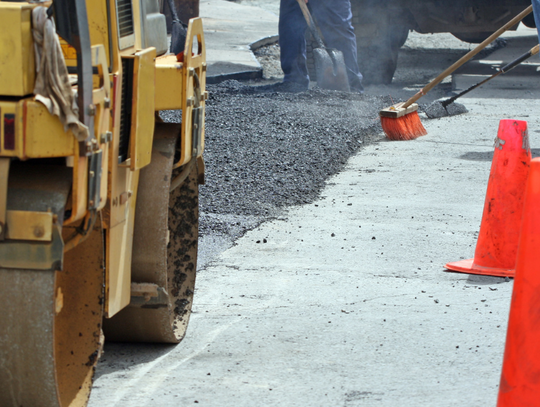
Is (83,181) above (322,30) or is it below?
below

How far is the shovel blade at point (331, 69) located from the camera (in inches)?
414

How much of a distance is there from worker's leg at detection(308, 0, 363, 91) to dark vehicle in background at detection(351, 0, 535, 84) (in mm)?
889

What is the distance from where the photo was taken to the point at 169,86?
289 centimetres

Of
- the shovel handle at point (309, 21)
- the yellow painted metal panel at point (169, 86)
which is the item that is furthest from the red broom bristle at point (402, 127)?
the yellow painted metal panel at point (169, 86)

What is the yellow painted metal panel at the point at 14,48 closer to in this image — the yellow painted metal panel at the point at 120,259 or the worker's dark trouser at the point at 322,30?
the yellow painted metal panel at the point at 120,259

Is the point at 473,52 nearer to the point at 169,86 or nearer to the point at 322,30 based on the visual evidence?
the point at 322,30

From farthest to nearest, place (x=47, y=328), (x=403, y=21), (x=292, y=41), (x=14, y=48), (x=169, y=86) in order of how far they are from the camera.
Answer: (x=403, y=21) < (x=292, y=41) < (x=169, y=86) < (x=47, y=328) < (x=14, y=48)

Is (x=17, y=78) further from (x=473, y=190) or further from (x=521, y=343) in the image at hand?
(x=473, y=190)

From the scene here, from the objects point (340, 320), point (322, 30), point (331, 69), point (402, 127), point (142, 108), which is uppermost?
point (322, 30)

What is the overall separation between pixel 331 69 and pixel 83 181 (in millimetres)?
8849

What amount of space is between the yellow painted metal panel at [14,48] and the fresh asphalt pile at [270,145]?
3.07m

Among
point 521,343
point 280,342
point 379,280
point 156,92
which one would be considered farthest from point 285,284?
point 521,343

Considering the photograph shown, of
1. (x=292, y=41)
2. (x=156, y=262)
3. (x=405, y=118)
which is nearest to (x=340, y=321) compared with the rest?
(x=156, y=262)

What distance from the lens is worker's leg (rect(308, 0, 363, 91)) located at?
1082cm
